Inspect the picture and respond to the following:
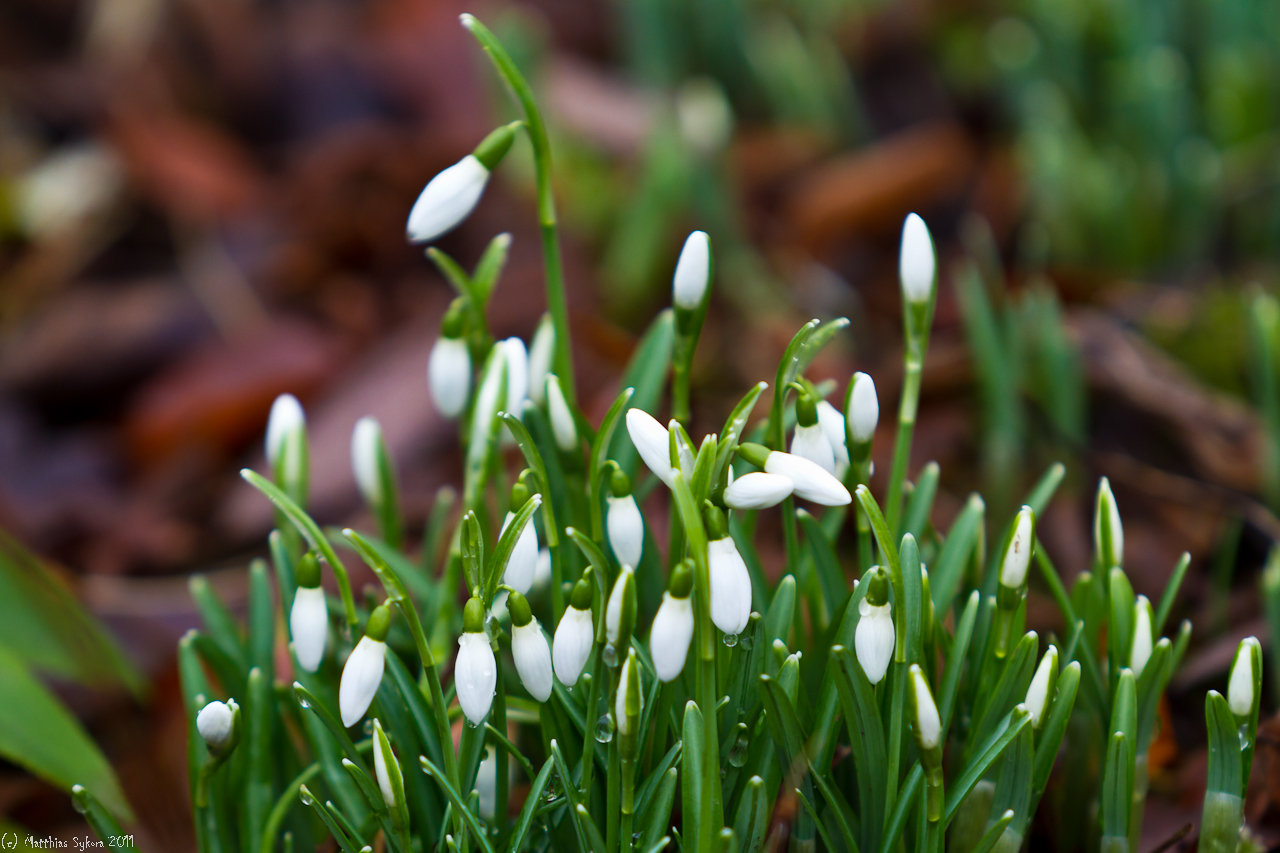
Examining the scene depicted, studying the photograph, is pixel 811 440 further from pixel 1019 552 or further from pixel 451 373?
pixel 451 373

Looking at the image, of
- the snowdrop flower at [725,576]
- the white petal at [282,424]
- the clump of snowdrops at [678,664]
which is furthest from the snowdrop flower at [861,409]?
the white petal at [282,424]

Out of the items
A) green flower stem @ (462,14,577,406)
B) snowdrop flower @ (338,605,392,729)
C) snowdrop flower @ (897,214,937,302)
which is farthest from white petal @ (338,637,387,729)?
snowdrop flower @ (897,214,937,302)

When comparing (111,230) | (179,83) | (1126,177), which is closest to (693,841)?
(1126,177)

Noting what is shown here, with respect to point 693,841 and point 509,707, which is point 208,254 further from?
point 693,841

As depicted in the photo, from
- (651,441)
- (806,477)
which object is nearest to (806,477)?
(806,477)

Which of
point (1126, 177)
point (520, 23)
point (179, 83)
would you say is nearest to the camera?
point (1126, 177)
